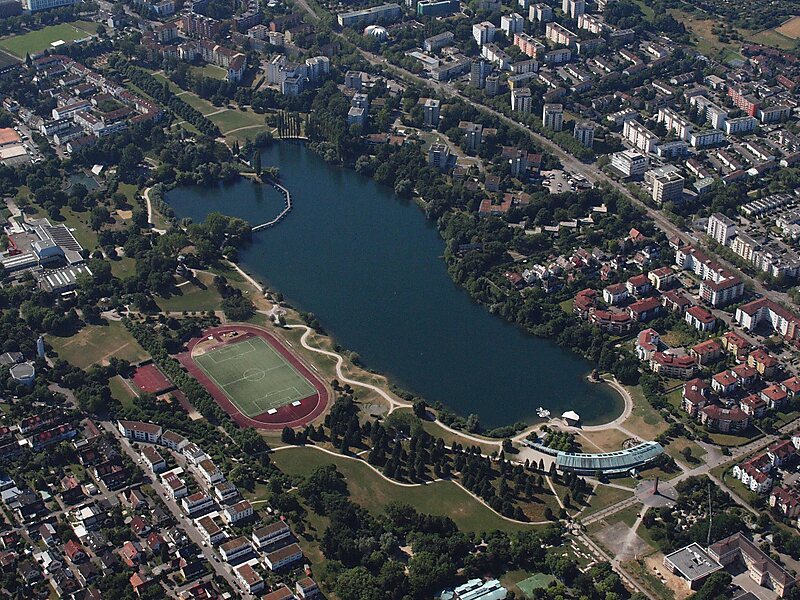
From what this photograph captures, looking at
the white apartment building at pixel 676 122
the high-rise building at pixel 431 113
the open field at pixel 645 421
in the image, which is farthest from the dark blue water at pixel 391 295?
the white apartment building at pixel 676 122

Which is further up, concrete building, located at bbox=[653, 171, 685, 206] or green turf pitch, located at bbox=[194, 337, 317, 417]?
concrete building, located at bbox=[653, 171, 685, 206]

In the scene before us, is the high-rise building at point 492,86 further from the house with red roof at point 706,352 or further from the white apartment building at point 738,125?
the house with red roof at point 706,352

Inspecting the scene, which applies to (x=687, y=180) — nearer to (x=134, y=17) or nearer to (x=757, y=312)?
(x=757, y=312)

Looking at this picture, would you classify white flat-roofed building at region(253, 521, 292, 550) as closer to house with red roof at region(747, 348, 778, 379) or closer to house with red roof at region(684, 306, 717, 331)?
house with red roof at region(747, 348, 778, 379)

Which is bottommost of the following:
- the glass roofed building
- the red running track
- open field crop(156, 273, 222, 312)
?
open field crop(156, 273, 222, 312)

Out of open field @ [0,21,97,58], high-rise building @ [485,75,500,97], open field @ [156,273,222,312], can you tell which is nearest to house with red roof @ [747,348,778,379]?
open field @ [156,273,222,312]

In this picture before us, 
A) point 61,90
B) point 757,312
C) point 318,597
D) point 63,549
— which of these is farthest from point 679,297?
point 61,90
